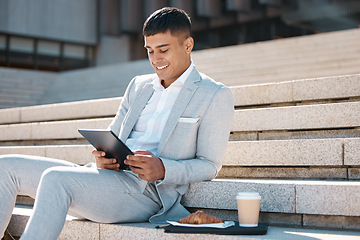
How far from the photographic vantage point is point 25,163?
2801mm

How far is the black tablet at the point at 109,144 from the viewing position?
8.18ft

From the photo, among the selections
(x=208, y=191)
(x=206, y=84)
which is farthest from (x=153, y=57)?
(x=208, y=191)

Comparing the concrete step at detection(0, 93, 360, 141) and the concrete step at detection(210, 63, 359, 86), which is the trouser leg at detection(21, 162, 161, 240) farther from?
the concrete step at detection(210, 63, 359, 86)

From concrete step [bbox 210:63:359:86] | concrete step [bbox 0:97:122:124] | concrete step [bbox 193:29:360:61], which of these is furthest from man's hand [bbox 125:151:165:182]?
concrete step [bbox 193:29:360:61]

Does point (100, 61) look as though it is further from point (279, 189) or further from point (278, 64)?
point (279, 189)

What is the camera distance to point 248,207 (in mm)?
2438

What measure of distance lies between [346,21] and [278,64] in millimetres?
11813

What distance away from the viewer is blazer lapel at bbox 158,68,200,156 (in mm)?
2842

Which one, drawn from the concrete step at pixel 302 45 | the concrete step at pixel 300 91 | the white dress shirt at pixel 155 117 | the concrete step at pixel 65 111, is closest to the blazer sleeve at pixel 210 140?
the white dress shirt at pixel 155 117

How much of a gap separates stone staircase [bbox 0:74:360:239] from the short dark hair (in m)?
1.00

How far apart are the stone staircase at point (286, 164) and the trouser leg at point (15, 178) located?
0.39 meters

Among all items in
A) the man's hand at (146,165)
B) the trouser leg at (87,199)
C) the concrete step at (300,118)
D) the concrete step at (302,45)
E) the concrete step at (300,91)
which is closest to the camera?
the trouser leg at (87,199)

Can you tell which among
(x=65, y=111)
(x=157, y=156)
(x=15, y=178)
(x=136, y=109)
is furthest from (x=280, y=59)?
(x=15, y=178)

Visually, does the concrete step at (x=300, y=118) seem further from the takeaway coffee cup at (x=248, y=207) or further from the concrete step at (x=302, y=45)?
the concrete step at (x=302, y=45)
